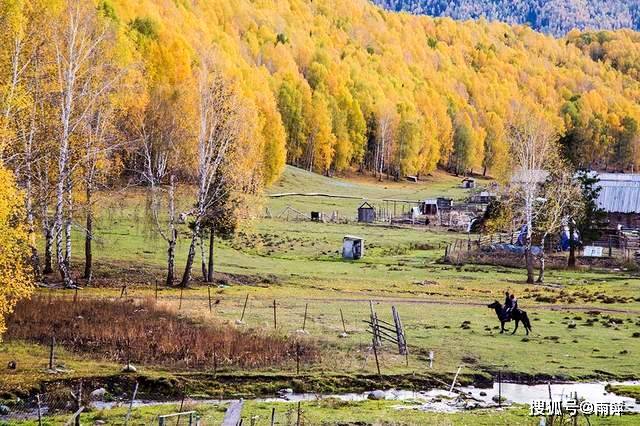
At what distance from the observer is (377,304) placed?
4769 cm

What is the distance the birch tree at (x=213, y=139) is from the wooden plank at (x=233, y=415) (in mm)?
26058

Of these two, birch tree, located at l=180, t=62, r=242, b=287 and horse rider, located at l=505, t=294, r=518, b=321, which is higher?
birch tree, located at l=180, t=62, r=242, b=287

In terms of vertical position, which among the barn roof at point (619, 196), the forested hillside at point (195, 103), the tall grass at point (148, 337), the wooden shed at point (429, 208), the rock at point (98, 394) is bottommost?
the rock at point (98, 394)

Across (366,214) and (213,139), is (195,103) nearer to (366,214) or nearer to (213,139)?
(213,139)

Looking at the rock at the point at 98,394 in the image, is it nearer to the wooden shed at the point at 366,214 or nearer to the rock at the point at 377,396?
the rock at the point at 377,396

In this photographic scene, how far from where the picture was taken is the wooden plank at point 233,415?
70.2 feet

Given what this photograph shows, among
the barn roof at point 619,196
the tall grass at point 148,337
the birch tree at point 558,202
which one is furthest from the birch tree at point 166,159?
the barn roof at point 619,196

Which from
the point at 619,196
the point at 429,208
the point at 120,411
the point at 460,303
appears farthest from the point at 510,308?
the point at 429,208

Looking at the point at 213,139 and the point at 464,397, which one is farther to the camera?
the point at 213,139

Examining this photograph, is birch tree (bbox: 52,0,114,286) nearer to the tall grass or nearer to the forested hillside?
the forested hillside

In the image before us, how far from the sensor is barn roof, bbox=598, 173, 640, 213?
293 ft

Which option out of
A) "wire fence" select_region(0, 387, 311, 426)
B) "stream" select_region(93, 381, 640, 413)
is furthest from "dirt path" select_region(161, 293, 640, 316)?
"wire fence" select_region(0, 387, 311, 426)

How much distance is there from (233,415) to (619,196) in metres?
77.3

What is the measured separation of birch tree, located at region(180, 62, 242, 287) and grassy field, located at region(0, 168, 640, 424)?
3780mm
